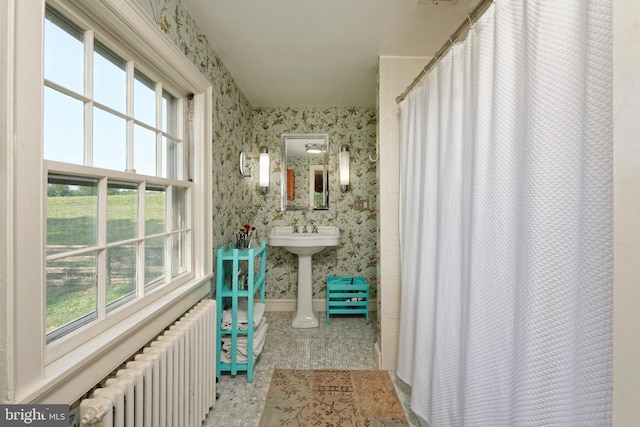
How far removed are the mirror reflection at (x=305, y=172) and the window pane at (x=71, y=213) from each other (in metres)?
2.32

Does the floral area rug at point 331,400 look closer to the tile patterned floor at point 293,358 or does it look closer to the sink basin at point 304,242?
the tile patterned floor at point 293,358

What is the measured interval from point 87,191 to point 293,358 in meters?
1.87

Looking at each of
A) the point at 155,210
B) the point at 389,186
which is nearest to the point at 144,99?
the point at 155,210

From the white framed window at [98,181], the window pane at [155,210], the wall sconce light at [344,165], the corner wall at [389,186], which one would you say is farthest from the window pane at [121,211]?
the wall sconce light at [344,165]

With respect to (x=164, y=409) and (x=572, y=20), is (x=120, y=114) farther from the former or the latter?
(x=572, y=20)

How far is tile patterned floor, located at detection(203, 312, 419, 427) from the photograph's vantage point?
1.69 metres

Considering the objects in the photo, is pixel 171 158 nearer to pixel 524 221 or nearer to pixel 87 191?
pixel 87 191

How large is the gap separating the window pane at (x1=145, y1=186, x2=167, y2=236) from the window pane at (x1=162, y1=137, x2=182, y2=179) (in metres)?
0.11

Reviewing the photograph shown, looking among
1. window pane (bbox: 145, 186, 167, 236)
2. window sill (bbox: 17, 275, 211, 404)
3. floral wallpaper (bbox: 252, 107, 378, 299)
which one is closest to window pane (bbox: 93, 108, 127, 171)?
window pane (bbox: 145, 186, 167, 236)

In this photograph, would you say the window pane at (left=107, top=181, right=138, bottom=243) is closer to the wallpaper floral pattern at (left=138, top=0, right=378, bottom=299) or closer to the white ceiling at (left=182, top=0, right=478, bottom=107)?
the white ceiling at (left=182, top=0, right=478, bottom=107)

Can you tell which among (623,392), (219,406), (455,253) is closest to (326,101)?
(455,253)

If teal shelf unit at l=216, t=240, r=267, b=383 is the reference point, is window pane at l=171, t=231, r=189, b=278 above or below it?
above

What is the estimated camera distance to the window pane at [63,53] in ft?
2.96

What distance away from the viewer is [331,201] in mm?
3340
